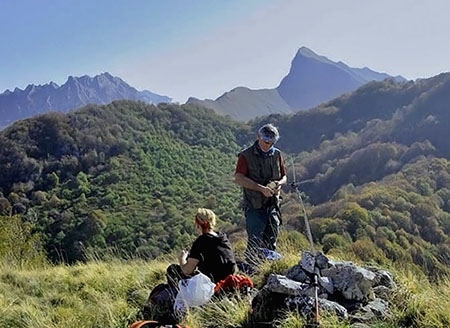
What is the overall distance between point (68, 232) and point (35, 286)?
129 feet

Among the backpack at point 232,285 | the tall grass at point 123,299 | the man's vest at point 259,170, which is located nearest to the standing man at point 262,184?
the man's vest at point 259,170

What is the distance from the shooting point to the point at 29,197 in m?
71.6

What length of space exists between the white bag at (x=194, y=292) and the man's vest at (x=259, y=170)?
5.08 feet

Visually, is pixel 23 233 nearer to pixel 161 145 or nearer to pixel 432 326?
pixel 432 326

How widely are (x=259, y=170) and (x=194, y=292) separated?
191cm

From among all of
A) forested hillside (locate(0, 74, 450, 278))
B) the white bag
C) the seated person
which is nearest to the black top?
the seated person

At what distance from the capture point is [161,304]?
179 inches

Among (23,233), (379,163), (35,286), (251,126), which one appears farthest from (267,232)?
(251,126)

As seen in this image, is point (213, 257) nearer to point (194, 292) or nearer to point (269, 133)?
point (194, 292)

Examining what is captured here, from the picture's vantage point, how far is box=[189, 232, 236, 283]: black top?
4594mm

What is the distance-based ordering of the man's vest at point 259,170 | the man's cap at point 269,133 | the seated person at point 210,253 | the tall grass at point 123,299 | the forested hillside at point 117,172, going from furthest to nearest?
the forested hillside at point 117,172 < the man's vest at point 259,170 < the man's cap at point 269,133 < the seated person at point 210,253 < the tall grass at point 123,299

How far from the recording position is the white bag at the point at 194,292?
4.26 meters

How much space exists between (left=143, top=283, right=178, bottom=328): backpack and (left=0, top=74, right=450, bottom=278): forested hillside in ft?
41.5

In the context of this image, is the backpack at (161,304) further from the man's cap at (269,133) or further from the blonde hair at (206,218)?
the man's cap at (269,133)
